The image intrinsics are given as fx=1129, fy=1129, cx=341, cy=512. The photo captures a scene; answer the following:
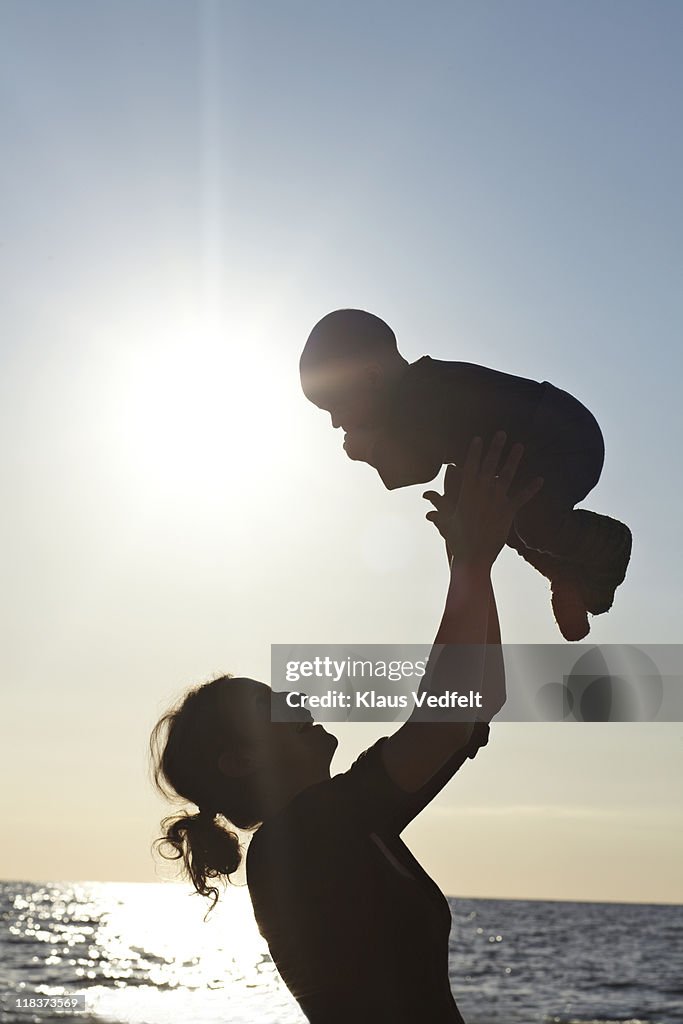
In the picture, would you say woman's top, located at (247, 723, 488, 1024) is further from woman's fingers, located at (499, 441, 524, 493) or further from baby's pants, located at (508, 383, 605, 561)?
baby's pants, located at (508, 383, 605, 561)

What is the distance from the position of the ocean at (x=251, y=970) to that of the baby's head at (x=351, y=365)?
4.03 ft

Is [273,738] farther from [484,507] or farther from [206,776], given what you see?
[484,507]

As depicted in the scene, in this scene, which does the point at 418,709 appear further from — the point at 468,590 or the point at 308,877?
the point at 308,877

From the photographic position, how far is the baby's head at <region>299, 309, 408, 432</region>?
272 cm

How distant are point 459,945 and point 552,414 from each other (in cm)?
5315

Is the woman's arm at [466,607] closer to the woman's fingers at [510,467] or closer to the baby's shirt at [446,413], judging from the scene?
the woman's fingers at [510,467]

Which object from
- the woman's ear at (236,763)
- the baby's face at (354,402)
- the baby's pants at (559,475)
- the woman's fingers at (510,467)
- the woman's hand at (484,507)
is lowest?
the woman's ear at (236,763)

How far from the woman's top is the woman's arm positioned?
15cm

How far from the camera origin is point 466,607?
2.10m

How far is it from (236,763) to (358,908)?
1.72 ft

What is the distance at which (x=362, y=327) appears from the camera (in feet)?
8.95

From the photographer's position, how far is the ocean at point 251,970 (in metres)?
26.0

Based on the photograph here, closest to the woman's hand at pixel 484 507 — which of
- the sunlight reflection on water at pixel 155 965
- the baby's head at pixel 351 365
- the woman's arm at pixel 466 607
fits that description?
the woman's arm at pixel 466 607

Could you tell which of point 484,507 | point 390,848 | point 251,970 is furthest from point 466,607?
point 251,970
